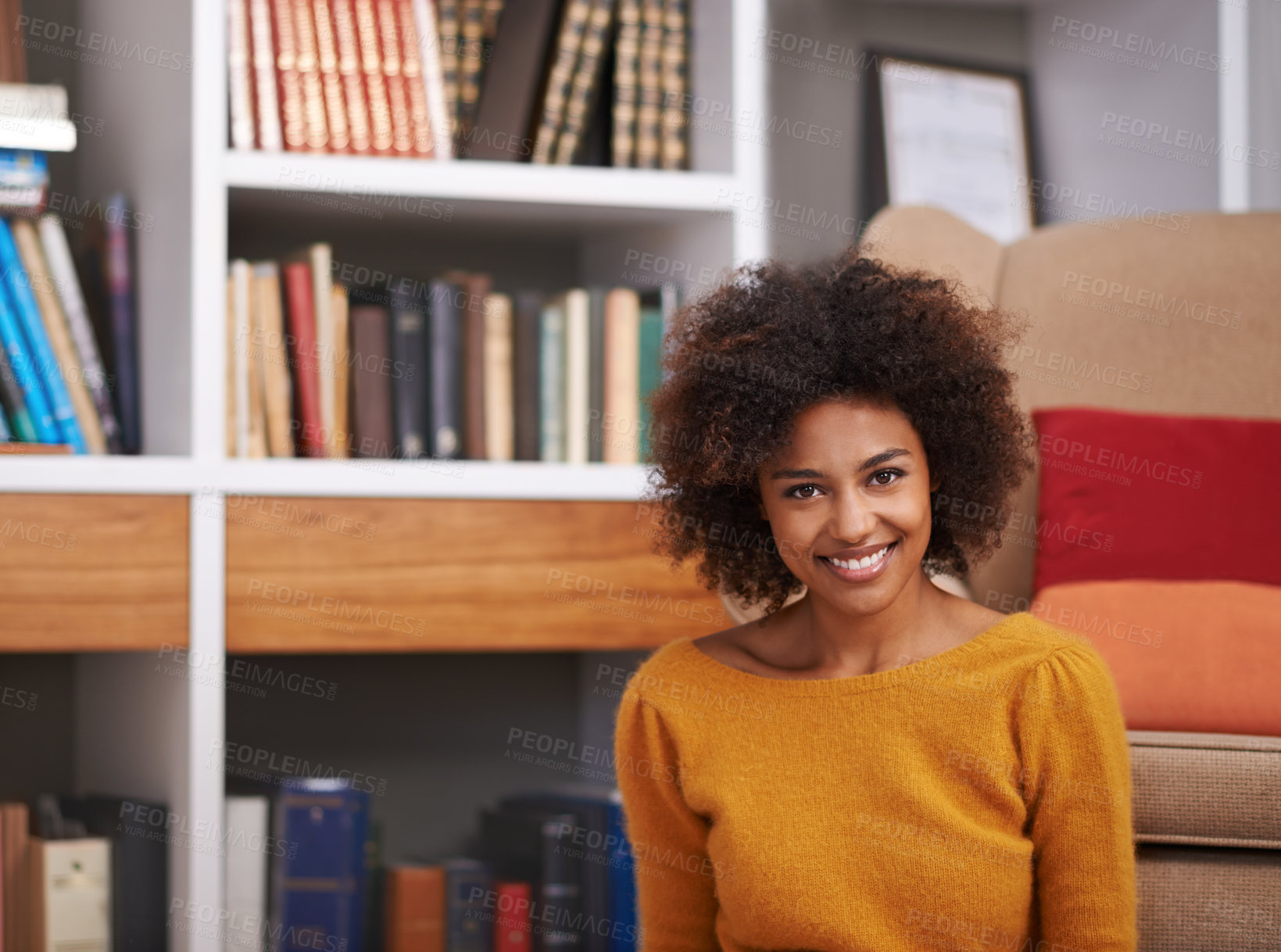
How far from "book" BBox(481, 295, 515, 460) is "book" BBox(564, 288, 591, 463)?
0.08m

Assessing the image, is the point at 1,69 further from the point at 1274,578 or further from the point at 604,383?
the point at 1274,578

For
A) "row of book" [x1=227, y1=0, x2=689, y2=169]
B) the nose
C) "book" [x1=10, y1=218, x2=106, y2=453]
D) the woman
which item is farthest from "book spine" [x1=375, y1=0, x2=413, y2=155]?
the nose

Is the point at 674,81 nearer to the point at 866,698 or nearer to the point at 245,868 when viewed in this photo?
the point at 866,698

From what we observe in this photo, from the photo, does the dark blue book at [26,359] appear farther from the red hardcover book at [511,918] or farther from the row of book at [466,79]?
the red hardcover book at [511,918]

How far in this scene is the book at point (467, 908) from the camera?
5.41ft

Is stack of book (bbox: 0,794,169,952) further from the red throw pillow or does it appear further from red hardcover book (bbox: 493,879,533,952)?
the red throw pillow

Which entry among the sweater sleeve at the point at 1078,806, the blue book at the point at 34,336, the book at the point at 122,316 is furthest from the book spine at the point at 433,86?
the sweater sleeve at the point at 1078,806

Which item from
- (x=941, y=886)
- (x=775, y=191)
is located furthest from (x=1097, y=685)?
(x=775, y=191)

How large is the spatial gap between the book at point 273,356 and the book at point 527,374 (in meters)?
0.28

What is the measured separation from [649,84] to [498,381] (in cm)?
45

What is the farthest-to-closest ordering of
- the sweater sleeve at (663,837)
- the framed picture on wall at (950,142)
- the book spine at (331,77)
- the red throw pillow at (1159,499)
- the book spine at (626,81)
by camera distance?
the framed picture on wall at (950,142), the book spine at (626,81), the book spine at (331,77), the red throw pillow at (1159,499), the sweater sleeve at (663,837)

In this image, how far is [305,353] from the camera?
1.56m

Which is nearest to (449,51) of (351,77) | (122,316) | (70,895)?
(351,77)

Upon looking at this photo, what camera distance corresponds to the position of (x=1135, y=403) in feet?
5.27
